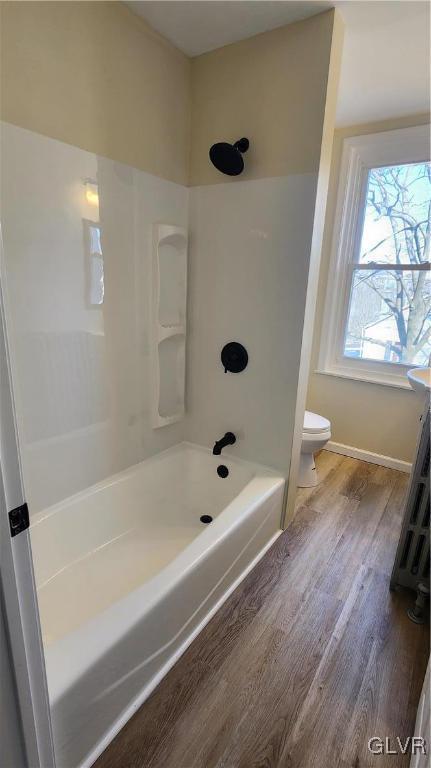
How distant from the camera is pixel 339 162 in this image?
259 cm

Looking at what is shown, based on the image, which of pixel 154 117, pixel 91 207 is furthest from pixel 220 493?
pixel 154 117

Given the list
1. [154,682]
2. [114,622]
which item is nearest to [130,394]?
[114,622]

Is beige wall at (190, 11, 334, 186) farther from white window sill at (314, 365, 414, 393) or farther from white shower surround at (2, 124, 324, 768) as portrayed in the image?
white window sill at (314, 365, 414, 393)

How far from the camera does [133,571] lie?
5.49 feet

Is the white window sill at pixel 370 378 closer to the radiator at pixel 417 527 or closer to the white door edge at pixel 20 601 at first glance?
the radiator at pixel 417 527

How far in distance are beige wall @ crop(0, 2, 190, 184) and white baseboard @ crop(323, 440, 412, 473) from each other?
7.51 feet

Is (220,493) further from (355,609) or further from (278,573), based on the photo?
(355,609)

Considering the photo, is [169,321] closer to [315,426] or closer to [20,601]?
[315,426]

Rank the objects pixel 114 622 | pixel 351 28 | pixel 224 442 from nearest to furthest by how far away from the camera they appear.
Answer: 1. pixel 114 622
2. pixel 351 28
3. pixel 224 442

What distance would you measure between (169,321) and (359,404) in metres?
1.69

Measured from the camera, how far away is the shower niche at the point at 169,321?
1855 millimetres

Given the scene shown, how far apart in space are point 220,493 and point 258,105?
1980 millimetres

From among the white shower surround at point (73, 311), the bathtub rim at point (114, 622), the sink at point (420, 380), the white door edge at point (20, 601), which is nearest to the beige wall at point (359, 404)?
the sink at point (420, 380)

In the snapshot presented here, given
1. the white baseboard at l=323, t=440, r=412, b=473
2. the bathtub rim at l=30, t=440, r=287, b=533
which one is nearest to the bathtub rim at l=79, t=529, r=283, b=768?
the bathtub rim at l=30, t=440, r=287, b=533
